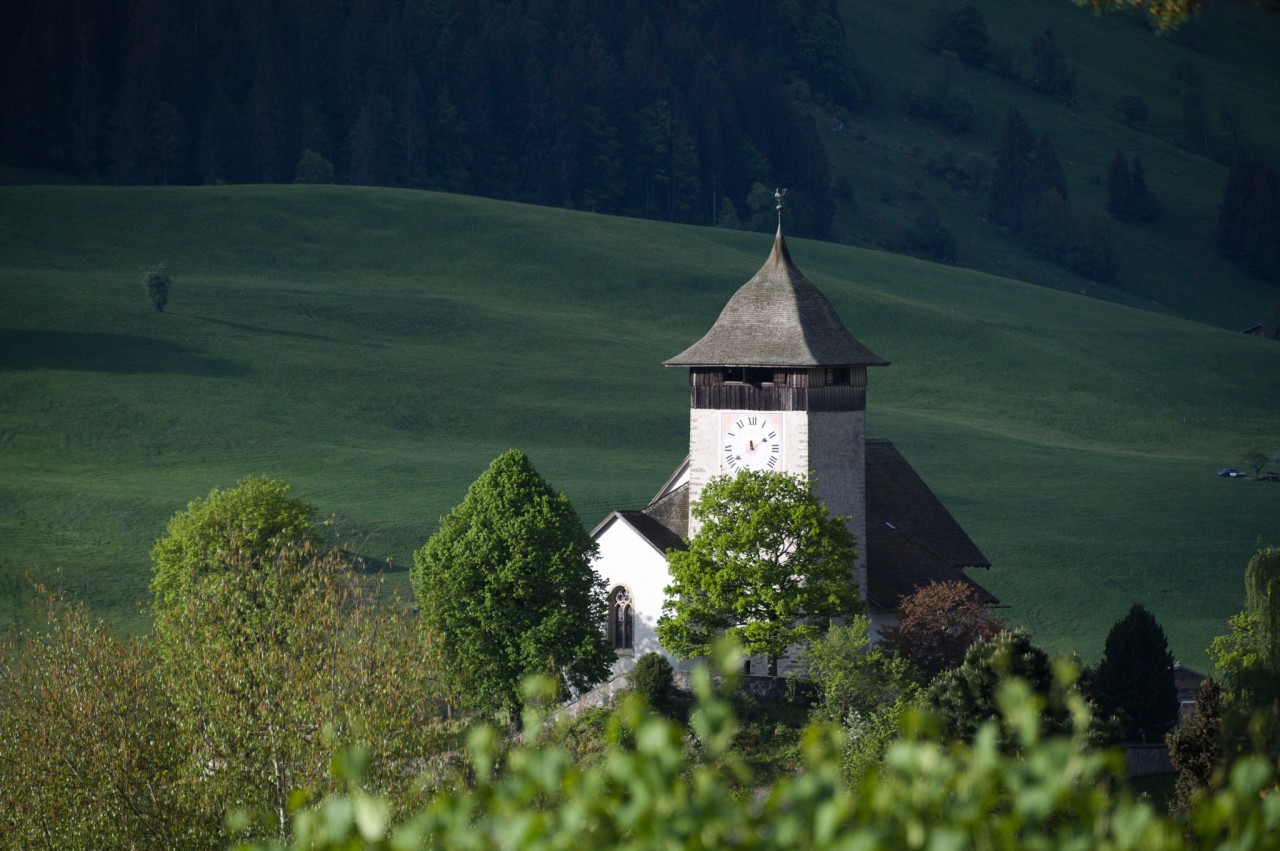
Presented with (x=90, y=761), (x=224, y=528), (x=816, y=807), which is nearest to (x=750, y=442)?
(x=224, y=528)

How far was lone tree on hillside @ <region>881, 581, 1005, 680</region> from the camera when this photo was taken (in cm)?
5525

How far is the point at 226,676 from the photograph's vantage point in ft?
110

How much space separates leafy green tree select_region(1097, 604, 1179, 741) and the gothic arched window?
16.1 meters

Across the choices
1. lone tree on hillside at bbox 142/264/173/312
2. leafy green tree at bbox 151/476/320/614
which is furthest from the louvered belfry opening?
lone tree on hillside at bbox 142/264/173/312

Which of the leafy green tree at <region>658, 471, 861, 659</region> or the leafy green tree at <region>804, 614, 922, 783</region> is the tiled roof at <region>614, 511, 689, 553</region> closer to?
the leafy green tree at <region>658, 471, 861, 659</region>

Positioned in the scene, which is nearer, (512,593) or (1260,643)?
(512,593)

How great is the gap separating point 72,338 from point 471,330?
96.1ft

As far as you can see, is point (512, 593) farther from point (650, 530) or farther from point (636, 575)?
point (650, 530)

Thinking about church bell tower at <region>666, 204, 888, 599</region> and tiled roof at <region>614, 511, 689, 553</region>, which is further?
tiled roof at <region>614, 511, 689, 553</region>

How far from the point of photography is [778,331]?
6153 cm

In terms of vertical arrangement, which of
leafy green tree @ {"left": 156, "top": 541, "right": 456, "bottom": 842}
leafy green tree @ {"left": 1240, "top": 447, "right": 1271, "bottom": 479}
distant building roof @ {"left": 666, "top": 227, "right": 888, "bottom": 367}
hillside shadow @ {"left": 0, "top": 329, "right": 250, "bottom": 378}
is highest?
distant building roof @ {"left": 666, "top": 227, "right": 888, "bottom": 367}

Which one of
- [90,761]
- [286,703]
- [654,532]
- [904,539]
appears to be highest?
[654,532]

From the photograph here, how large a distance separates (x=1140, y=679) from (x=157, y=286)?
8427 centimetres

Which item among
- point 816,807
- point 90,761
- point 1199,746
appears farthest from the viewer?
point 1199,746
